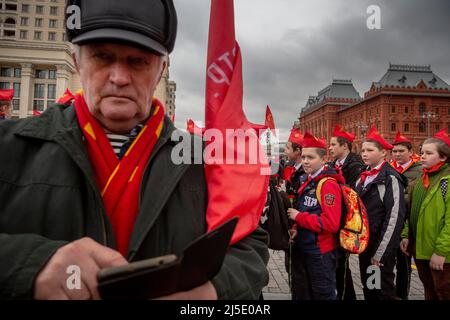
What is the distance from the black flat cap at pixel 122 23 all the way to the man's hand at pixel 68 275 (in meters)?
0.77

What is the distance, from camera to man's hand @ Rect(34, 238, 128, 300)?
32.7 inches

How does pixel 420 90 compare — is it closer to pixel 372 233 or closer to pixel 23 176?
pixel 372 233

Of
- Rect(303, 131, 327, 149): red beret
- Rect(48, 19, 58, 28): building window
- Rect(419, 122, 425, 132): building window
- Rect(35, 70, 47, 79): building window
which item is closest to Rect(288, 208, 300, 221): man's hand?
Rect(303, 131, 327, 149): red beret

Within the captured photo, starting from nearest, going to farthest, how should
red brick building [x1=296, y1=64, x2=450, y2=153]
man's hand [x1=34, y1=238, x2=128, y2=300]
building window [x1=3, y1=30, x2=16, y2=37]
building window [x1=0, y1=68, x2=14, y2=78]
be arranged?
man's hand [x1=34, y1=238, x2=128, y2=300] < red brick building [x1=296, y1=64, x2=450, y2=153] < building window [x1=0, y1=68, x2=14, y2=78] < building window [x1=3, y1=30, x2=16, y2=37]

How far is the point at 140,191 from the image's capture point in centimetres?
119

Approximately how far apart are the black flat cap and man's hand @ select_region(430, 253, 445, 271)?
3926 mm

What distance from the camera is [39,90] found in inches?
2522

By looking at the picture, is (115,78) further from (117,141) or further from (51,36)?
(51,36)

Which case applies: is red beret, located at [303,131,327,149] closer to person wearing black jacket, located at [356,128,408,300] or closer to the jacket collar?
person wearing black jacket, located at [356,128,408,300]

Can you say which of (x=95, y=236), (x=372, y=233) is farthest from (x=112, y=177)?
(x=372, y=233)

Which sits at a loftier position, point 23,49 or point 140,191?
point 23,49

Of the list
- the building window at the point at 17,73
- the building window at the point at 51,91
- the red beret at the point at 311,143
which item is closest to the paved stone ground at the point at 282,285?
the red beret at the point at 311,143
